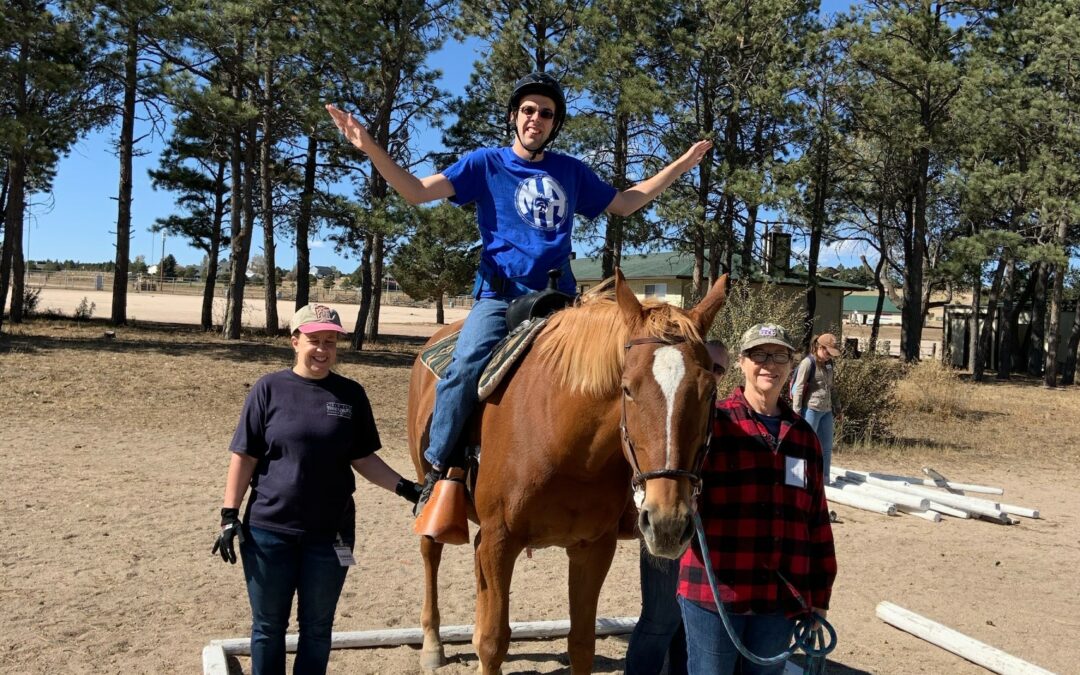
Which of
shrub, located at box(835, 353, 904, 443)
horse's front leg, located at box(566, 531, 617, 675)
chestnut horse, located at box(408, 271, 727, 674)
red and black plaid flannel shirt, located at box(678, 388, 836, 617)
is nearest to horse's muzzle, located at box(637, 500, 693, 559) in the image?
chestnut horse, located at box(408, 271, 727, 674)

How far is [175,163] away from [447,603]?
26672mm

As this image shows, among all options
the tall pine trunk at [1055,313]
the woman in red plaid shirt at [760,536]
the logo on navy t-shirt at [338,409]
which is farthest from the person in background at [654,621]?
the tall pine trunk at [1055,313]

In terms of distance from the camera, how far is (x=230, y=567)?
19.6 ft

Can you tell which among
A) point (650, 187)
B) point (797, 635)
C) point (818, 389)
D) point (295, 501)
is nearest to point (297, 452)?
point (295, 501)

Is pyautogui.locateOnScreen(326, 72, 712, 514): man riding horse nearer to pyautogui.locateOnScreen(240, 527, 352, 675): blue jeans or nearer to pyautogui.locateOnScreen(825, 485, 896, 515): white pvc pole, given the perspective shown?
pyautogui.locateOnScreen(240, 527, 352, 675): blue jeans

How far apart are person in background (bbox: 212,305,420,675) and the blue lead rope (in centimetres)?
154

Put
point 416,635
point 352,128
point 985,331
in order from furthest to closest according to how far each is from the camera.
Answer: point 985,331, point 416,635, point 352,128

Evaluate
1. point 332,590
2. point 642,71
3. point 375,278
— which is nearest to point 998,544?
point 332,590

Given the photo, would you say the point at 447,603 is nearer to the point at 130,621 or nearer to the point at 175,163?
the point at 130,621

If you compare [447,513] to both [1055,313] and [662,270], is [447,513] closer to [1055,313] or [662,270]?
[1055,313]

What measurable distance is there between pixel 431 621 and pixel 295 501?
69.3 inches

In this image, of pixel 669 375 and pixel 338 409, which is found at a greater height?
pixel 669 375

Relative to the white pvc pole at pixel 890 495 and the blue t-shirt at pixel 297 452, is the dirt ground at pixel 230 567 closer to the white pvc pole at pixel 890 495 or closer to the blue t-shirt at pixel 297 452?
the white pvc pole at pixel 890 495

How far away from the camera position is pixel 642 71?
867 inches
